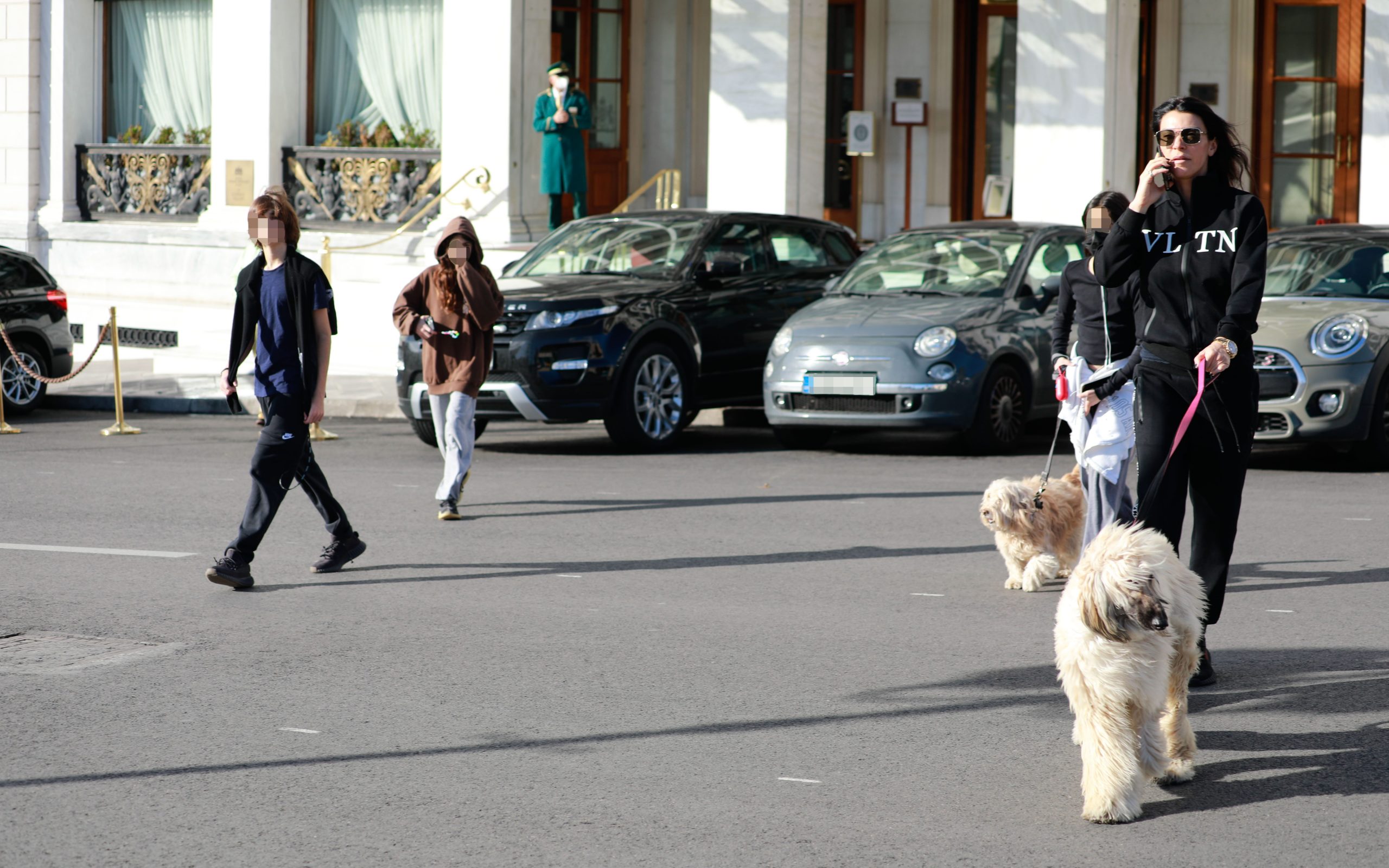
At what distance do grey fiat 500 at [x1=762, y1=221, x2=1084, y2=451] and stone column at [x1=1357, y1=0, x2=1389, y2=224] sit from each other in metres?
5.65

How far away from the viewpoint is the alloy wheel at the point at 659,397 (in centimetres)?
1334

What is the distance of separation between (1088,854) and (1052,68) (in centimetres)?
1600

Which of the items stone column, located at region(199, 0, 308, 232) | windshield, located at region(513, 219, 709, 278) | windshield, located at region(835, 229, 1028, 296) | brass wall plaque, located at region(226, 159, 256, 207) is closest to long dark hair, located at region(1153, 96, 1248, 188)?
windshield, located at region(835, 229, 1028, 296)

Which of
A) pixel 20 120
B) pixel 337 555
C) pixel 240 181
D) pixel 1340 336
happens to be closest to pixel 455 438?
pixel 337 555

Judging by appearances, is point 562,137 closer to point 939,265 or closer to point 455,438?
point 939,265

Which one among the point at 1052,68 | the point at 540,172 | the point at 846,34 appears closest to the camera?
the point at 1052,68

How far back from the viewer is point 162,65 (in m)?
24.9

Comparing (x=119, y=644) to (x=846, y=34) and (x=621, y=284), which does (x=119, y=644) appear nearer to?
(x=621, y=284)

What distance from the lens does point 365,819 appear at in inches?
189

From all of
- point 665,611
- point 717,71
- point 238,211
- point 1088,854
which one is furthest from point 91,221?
point 1088,854

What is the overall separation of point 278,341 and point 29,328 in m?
8.72

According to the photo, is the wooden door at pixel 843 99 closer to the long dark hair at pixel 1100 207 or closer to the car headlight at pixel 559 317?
the car headlight at pixel 559 317

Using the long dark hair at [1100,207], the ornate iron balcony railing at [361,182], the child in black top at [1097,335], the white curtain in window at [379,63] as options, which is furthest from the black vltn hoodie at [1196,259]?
the white curtain in window at [379,63]

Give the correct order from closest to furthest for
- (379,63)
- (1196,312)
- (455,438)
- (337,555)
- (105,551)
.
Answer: (1196,312)
(337,555)
(105,551)
(455,438)
(379,63)
